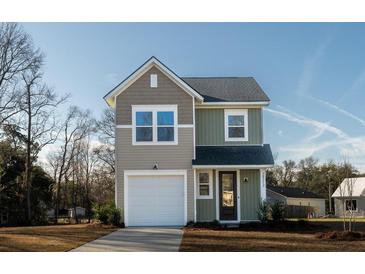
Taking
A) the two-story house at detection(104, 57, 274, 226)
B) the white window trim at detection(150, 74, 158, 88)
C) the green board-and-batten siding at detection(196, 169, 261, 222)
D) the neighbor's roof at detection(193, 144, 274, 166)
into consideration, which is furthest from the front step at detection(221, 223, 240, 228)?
the white window trim at detection(150, 74, 158, 88)

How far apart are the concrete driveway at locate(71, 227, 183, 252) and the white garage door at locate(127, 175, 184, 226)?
228cm

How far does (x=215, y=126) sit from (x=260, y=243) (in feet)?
28.1

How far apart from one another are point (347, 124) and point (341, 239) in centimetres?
1601

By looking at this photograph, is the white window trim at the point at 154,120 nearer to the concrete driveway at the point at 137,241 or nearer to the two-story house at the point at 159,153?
the two-story house at the point at 159,153

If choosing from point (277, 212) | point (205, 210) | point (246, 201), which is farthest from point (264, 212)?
point (205, 210)

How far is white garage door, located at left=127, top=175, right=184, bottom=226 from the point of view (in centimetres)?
1994

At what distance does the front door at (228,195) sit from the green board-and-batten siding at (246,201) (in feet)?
1.03

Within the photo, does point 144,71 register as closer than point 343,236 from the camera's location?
No

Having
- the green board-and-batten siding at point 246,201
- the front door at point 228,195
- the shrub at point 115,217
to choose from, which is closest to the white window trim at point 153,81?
the green board-and-batten siding at point 246,201

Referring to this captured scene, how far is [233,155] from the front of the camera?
67.5 ft

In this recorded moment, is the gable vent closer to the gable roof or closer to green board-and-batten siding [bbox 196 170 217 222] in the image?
the gable roof

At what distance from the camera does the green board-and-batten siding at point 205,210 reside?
20.6 metres

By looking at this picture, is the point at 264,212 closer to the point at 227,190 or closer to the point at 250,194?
the point at 250,194
